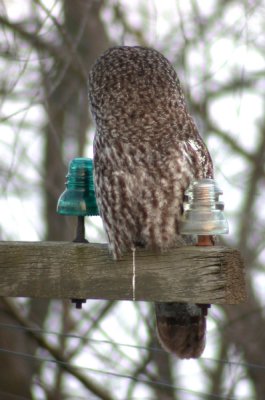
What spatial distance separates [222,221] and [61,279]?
2.24ft

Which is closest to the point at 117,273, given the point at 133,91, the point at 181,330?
the point at 181,330

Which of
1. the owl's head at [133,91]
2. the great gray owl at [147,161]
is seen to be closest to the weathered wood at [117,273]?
the great gray owl at [147,161]

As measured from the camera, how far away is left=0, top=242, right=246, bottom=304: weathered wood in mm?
3070

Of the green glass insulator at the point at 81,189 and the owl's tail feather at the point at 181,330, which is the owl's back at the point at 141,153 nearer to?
the green glass insulator at the point at 81,189

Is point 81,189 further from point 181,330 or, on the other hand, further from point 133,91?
point 181,330

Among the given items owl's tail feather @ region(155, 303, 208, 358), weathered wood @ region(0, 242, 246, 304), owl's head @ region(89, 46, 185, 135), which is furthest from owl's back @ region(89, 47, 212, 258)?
owl's tail feather @ region(155, 303, 208, 358)

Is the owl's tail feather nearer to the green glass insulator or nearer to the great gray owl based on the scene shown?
the great gray owl

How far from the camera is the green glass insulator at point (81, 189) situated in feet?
11.7

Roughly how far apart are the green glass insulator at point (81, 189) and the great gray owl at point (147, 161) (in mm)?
80

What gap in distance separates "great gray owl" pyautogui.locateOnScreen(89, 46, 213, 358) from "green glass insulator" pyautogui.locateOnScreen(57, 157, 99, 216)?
80 mm

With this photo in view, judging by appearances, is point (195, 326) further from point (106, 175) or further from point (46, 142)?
point (46, 142)

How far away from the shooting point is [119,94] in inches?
137

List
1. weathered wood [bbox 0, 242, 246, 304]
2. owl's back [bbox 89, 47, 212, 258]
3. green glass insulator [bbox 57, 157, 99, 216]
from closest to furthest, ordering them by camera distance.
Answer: weathered wood [bbox 0, 242, 246, 304]
owl's back [bbox 89, 47, 212, 258]
green glass insulator [bbox 57, 157, 99, 216]

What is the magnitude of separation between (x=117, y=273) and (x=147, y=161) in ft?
1.40
